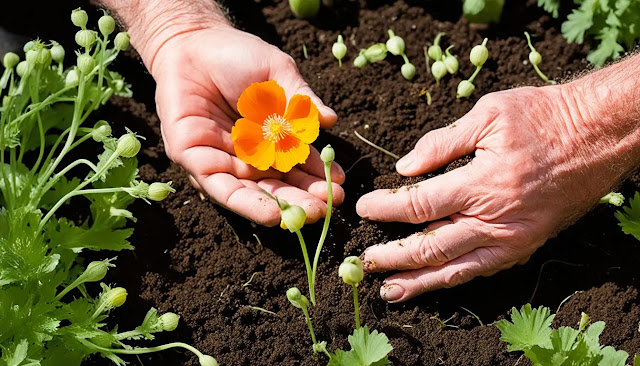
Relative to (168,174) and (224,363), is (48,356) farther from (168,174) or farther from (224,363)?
(168,174)

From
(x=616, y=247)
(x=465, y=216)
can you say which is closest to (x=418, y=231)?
(x=465, y=216)

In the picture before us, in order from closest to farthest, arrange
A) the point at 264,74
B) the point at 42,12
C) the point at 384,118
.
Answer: the point at 264,74 → the point at 384,118 → the point at 42,12

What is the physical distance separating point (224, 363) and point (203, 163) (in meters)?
0.65

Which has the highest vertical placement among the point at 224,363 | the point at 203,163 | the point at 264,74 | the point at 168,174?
the point at 264,74

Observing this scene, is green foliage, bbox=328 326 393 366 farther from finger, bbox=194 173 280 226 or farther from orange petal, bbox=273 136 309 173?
orange petal, bbox=273 136 309 173

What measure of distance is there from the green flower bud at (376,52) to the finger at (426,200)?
31.4 inches

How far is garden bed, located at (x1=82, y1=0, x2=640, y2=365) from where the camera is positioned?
239 centimetres

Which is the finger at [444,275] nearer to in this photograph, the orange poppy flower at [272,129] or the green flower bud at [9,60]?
the orange poppy flower at [272,129]

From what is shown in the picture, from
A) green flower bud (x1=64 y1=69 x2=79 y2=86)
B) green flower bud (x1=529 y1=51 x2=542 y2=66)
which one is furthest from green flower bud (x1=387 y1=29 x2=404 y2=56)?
green flower bud (x1=64 y1=69 x2=79 y2=86)

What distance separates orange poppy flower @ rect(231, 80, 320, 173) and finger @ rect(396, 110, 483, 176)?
33 centimetres

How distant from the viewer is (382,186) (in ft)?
8.68

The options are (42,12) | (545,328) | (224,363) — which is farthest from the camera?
(42,12)

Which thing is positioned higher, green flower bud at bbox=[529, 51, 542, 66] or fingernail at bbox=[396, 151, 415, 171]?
green flower bud at bbox=[529, 51, 542, 66]

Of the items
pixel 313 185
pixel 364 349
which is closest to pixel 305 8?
pixel 313 185
